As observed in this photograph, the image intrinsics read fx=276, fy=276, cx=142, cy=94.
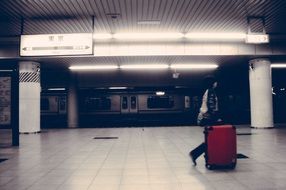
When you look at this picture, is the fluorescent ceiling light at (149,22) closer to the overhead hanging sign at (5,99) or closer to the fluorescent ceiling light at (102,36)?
the fluorescent ceiling light at (102,36)

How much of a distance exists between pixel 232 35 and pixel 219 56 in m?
1.92

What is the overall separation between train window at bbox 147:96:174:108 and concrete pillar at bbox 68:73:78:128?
16.5 ft

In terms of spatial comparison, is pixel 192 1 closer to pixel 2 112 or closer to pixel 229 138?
pixel 229 138

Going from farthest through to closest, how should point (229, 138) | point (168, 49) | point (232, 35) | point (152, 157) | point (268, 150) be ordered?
1. point (168, 49)
2. point (232, 35)
3. point (268, 150)
4. point (152, 157)
5. point (229, 138)

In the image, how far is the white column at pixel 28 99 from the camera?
40.0ft

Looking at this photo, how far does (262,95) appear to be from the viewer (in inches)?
492

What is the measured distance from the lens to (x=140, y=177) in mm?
4328

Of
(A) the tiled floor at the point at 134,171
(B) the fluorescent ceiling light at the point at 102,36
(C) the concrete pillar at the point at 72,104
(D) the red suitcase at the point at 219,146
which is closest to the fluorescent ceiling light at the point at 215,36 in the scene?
(B) the fluorescent ceiling light at the point at 102,36

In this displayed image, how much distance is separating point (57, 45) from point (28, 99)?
5.79m

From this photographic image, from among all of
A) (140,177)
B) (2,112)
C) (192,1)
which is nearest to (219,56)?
(192,1)

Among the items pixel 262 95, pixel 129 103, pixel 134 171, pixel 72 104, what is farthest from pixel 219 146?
pixel 129 103

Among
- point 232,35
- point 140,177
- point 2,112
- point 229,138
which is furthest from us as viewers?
point 2,112

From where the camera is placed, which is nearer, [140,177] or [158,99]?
[140,177]

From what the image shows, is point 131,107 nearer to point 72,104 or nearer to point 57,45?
point 72,104
